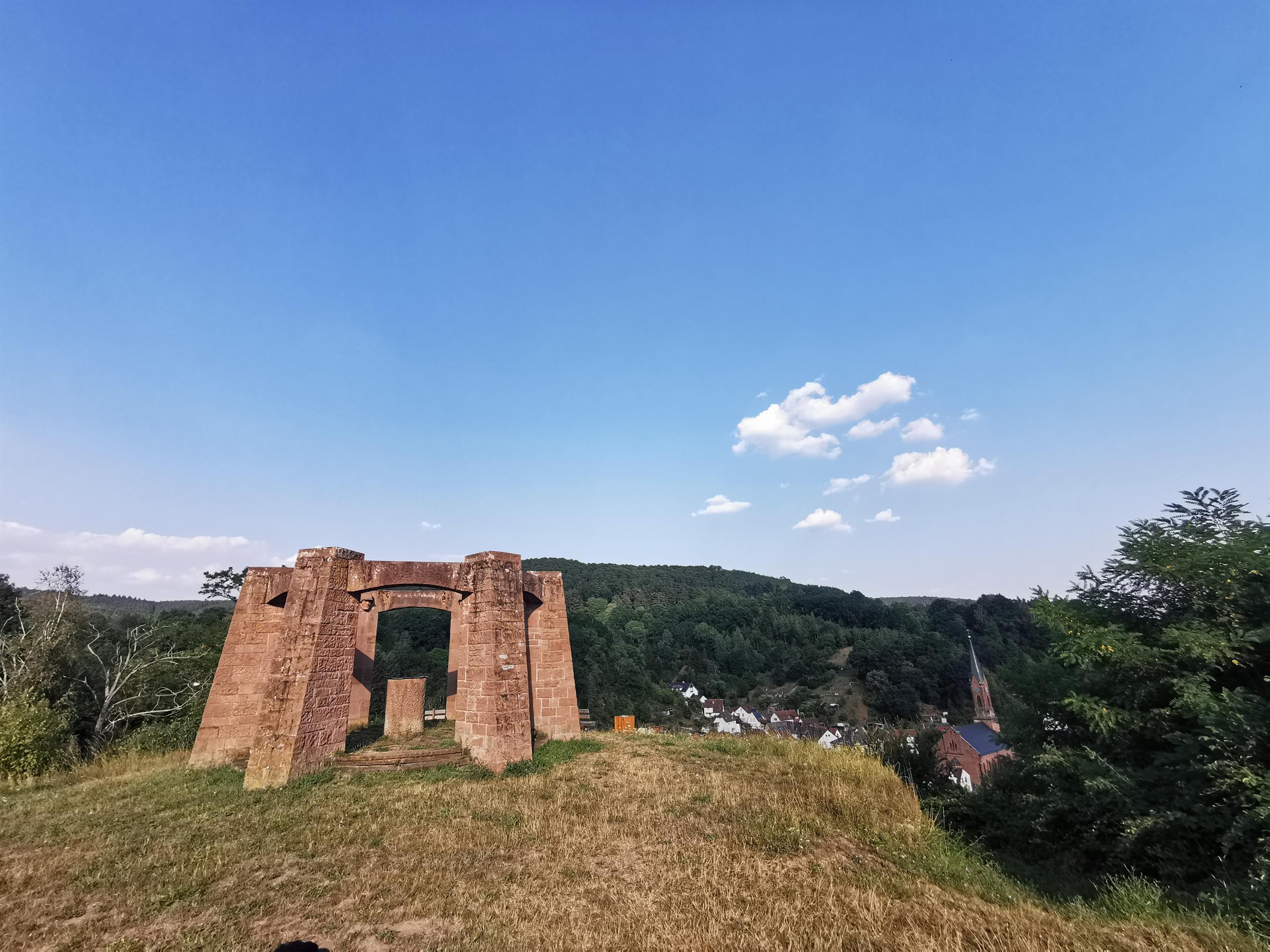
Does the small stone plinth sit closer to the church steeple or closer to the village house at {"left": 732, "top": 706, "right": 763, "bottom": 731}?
the village house at {"left": 732, "top": 706, "right": 763, "bottom": 731}

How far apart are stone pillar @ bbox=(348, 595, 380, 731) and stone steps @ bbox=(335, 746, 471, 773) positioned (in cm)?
622

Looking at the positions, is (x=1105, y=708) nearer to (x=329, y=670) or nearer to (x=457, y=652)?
(x=329, y=670)

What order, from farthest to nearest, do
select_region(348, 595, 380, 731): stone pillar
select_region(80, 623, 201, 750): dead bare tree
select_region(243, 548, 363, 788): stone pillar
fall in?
select_region(348, 595, 380, 731): stone pillar, select_region(80, 623, 201, 750): dead bare tree, select_region(243, 548, 363, 788): stone pillar

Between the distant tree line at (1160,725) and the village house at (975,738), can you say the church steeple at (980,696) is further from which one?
the distant tree line at (1160,725)

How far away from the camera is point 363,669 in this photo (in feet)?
64.7

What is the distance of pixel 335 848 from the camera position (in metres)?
7.88

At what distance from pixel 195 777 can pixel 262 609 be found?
13.7ft

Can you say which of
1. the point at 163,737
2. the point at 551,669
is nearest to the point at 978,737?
the point at 551,669

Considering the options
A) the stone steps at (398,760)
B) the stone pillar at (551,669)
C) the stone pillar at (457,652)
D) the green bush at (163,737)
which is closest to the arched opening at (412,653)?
the stone pillar at (457,652)

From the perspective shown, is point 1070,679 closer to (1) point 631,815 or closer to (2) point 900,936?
(2) point 900,936

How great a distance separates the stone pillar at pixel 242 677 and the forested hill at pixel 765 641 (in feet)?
137

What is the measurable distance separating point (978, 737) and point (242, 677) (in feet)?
191

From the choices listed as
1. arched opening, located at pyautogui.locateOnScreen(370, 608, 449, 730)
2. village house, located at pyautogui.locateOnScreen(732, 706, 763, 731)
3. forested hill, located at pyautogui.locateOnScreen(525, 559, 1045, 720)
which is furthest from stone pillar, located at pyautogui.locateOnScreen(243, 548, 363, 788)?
village house, located at pyautogui.locateOnScreen(732, 706, 763, 731)

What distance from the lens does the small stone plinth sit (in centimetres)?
1705
